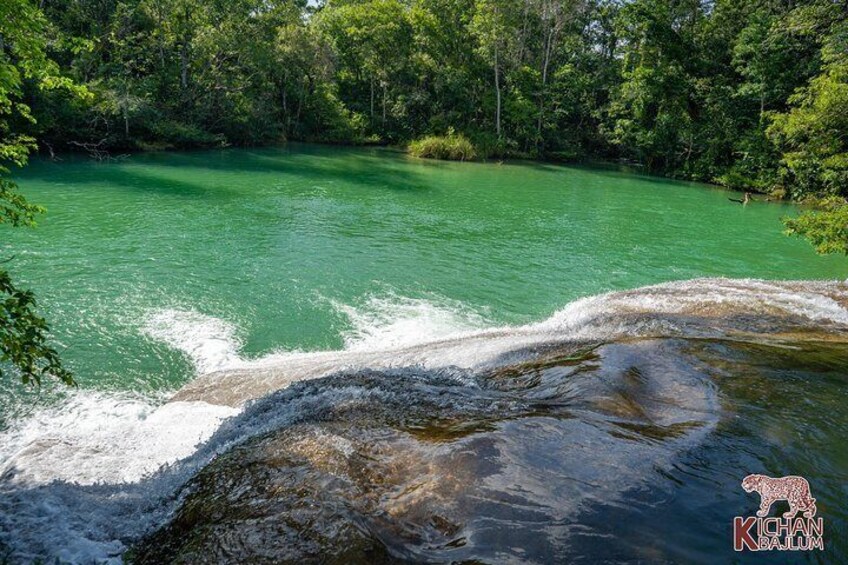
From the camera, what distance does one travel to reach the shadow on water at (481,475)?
3342 millimetres

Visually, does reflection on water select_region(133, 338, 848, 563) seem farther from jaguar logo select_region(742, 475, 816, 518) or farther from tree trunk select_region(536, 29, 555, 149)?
tree trunk select_region(536, 29, 555, 149)

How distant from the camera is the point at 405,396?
5.55 meters

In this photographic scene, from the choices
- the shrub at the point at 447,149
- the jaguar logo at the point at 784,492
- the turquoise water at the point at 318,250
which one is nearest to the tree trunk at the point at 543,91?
the shrub at the point at 447,149

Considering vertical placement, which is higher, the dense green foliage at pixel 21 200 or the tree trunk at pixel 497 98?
the tree trunk at pixel 497 98

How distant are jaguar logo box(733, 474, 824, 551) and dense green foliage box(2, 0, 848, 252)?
18.8 m

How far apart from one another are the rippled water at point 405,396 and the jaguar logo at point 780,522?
0.10m

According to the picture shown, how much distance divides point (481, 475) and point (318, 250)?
1267 centimetres

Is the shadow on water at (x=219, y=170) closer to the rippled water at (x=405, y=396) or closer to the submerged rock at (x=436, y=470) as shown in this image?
the rippled water at (x=405, y=396)

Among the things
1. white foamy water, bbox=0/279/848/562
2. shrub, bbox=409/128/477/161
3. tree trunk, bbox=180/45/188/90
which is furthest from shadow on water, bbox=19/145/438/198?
white foamy water, bbox=0/279/848/562

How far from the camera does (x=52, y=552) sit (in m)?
3.50

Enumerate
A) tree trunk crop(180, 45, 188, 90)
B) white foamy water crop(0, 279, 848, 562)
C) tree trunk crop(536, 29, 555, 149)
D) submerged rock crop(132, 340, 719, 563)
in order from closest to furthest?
submerged rock crop(132, 340, 719, 563)
white foamy water crop(0, 279, 848, 562)
tree trunk crop(180, 45, 188, 90)
tree trunk crop(536, 29, 555, 149)

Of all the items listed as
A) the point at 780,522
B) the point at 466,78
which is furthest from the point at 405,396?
the point at 466,78

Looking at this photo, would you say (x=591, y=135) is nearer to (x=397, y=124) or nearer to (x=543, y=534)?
(x=397, y=124)

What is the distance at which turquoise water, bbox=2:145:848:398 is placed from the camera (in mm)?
10688
